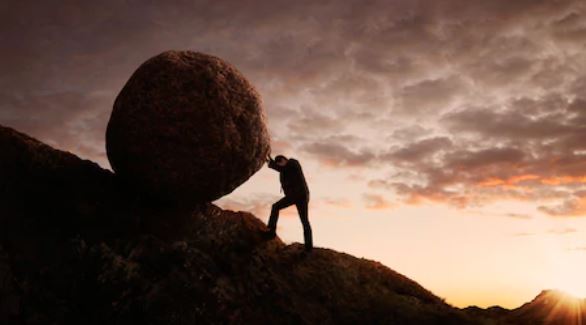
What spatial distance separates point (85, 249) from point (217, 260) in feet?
10.9

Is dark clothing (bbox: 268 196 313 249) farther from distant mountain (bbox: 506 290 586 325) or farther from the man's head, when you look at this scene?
distant mountain (bbox: 506 290 586 325)

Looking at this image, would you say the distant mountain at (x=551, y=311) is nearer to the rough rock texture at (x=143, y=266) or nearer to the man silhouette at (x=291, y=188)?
the rough rock texture at (x=143, y=266)

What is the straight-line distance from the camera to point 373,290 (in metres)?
14.6

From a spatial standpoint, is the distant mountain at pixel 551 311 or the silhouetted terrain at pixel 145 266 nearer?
the silhouetted terrain at pixel 145 266

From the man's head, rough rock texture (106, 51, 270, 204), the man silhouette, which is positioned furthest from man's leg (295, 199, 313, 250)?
rough rock texture (106, 51, 270, 204)

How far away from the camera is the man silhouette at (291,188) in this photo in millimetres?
14234

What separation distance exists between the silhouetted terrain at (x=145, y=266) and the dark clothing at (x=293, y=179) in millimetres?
1778

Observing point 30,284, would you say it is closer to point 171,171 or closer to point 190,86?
point 171,171

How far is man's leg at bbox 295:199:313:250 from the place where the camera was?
14258mm

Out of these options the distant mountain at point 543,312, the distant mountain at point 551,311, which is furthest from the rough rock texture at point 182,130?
the distant mountain at point 551,311

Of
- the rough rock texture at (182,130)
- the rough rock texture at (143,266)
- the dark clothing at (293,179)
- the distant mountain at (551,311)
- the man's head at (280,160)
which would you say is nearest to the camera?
the rough rock texture at (143,266)

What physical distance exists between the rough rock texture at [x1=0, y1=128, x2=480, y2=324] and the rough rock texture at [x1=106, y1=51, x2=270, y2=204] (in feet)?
3.66

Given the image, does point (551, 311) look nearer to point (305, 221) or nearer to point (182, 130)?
point (305, 221)

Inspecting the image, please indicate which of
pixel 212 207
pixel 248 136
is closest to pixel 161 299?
pixel 212 207
